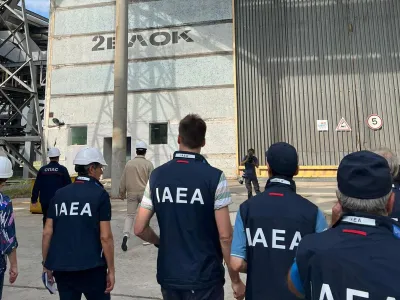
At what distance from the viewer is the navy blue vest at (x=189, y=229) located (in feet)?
6.86

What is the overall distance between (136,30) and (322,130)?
11.3 m

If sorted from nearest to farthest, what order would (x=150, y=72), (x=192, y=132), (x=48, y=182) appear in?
(x=192, y=132), (x=48, y=182), (x=150, y=72)

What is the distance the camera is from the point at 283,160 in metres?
2.10

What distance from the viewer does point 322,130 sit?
605 inches

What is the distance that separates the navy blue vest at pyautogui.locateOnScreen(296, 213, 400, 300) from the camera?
1.14 metres

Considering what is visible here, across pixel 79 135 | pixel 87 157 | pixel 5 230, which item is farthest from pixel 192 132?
pixel 79 135

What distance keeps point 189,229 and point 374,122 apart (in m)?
15.5

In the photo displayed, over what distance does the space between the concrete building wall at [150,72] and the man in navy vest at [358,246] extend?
14543 millimetres

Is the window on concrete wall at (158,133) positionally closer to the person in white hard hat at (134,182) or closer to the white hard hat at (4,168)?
Result: the person in white hard hat at (134,182)

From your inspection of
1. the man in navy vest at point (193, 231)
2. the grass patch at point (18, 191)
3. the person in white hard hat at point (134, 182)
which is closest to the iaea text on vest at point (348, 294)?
the man in navy vest at point (193, 231)

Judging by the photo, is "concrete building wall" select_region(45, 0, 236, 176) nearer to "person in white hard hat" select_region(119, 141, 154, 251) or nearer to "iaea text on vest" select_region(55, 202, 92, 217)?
"person in white hard hat" select_region(119, 141, 154, 251)

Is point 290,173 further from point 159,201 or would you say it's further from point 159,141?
point 159,141

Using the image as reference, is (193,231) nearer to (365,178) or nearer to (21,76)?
(365,178)

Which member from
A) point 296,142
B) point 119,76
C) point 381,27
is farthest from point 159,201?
point 381,27
